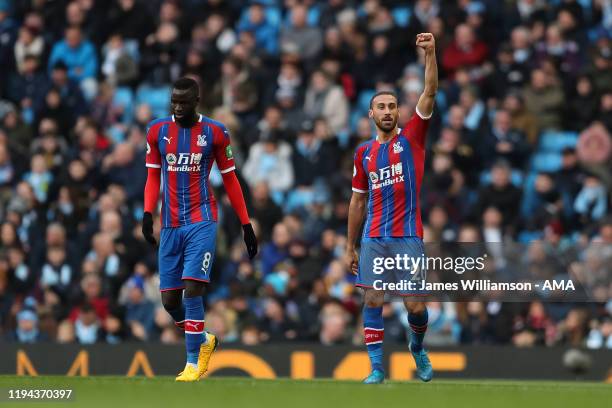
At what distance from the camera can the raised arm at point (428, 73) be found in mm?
11914

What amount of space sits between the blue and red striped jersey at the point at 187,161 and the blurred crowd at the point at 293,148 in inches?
196

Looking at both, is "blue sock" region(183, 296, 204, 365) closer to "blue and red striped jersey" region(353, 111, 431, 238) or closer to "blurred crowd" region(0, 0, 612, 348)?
"blue and red striped jersey" region(353, 111, 431, 238)

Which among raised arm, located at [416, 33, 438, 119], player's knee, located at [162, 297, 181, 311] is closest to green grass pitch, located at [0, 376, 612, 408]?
player's knee, located at [162, 297, 181, 311]

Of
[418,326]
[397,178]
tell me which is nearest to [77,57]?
[397,178]

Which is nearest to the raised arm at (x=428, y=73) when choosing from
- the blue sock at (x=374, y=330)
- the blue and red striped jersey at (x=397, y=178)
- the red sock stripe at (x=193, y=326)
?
the blue and red striped jersey at (x=397, y=178)

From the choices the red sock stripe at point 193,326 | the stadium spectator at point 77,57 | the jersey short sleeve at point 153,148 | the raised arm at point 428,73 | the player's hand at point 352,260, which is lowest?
the red sock stripe at point 193,326

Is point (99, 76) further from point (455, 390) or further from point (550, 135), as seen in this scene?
point (455, 390)

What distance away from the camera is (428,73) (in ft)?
39.2

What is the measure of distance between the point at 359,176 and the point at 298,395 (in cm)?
262

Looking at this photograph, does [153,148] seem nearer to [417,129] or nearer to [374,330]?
[417,129]

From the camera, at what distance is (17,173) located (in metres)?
22.0

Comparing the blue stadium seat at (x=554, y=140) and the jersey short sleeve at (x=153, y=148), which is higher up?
the blue stadium seat at (x=554, y=140)

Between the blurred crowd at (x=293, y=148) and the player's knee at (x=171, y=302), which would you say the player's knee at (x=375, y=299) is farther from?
the blurred crowd at (x=293, y=148)

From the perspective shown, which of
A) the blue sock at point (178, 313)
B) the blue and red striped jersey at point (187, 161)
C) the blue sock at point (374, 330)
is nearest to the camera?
the blue sock at point (374, 330)
